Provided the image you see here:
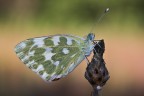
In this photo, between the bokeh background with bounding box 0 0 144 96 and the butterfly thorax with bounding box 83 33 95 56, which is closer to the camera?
the butterfly thorax with bounding box 83 33 95 56

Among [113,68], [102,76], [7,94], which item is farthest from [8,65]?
[102,76]

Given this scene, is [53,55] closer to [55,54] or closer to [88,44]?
[55,54]

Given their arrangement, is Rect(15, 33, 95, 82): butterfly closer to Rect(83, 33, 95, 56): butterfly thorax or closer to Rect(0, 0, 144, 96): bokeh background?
Rect(83, 33, 95, 56): butterfly thorax

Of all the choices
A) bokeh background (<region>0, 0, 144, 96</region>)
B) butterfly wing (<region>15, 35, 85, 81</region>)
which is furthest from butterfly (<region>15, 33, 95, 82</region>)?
bokeh background (<region>0, 0, 144, 96</region>)

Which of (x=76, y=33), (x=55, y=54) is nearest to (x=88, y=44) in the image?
(x=55, y=54)

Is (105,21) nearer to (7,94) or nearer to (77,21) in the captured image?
(77,21)

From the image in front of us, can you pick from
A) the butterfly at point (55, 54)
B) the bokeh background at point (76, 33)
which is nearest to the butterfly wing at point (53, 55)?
the butterfly at point (55, 54)
